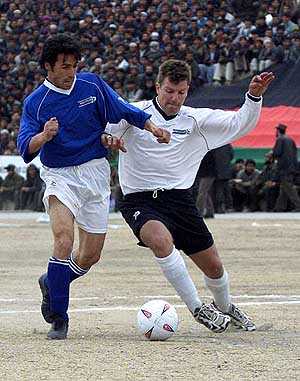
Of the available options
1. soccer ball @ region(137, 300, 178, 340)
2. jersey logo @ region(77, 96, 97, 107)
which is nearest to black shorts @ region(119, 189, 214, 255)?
soccer ball @ region(137, 300, 178, 340)

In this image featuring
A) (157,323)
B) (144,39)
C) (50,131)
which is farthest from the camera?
(144,39)

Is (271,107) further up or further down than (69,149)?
further down

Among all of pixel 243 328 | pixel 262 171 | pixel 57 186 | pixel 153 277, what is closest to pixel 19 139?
pixel 57 186

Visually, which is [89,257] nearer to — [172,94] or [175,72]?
[172,94]

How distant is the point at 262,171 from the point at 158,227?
19.2 m

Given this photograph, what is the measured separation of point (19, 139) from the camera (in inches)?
330

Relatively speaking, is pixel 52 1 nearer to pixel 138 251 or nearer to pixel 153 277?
pixel 138 251

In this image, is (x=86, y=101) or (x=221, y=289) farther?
A: (x=221, y=289)

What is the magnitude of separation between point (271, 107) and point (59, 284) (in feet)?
66.3

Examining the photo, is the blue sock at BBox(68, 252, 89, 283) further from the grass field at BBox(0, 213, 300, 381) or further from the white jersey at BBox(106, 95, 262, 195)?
the white jersey at BBox(106, 95, 262, 195)

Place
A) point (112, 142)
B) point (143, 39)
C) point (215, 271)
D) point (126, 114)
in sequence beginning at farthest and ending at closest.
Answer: point (143, 39), point (215, 271), point (126, 114), point (112, 142)

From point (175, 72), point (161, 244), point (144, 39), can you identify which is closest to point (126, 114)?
point (175, 72)

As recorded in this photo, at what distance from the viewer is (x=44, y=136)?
8148 mm

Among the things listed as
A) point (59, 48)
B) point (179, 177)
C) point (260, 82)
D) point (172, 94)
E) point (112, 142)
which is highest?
point (59, 48)
